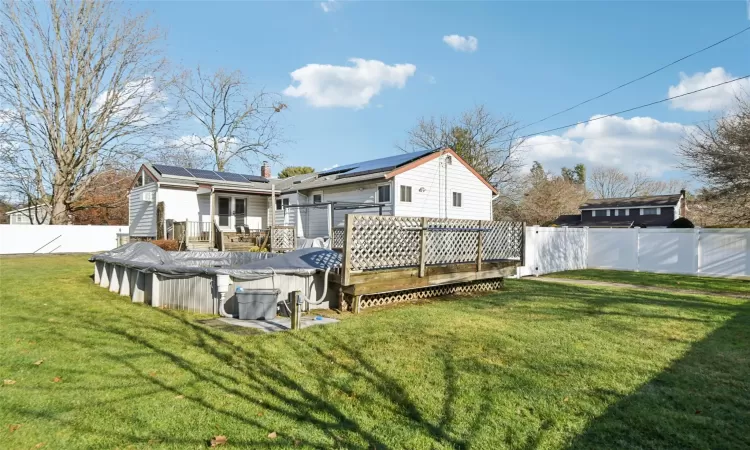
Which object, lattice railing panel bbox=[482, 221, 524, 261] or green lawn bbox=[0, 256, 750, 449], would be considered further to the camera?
lattice railing panel bbox=[482, 221, 524, 261]

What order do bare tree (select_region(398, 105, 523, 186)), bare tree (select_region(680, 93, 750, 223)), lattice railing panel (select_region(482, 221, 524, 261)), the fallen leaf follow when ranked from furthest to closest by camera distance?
bare tree (select_region(398, 105, 523, 186)), bare tree (select_region(680, 93, 750, 223)), lattice railing panel (select_region(482, 221, 524, 261)), the fallen leaf

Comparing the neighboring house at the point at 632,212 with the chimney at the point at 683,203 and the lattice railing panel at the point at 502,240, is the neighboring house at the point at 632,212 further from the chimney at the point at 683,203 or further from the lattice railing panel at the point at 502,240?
the lattice railing panel at the point at 502,240

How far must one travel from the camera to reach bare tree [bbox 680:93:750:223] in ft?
42.2

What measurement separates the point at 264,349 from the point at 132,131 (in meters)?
25.8

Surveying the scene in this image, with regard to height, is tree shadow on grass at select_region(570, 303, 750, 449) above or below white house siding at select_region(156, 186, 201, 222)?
below

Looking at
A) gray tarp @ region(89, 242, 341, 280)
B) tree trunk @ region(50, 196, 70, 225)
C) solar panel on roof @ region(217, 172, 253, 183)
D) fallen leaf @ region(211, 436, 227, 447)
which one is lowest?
fallen leaf @ region(211, 436, 227, 447)

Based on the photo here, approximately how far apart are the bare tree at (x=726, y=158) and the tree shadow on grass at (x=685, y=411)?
1183 centimetres

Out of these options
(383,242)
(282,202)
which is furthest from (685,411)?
(282,202)

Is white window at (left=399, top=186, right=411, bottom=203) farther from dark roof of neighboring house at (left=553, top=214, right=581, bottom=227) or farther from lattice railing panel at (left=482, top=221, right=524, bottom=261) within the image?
dark roof of neighboring house at (left=553, top=214, right=581, bottom=227)

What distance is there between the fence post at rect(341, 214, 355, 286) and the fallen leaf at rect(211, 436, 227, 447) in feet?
14.1

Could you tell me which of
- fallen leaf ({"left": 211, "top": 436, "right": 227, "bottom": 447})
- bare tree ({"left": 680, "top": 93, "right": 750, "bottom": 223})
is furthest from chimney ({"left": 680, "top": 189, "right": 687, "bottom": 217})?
fallen leaf ({"left": 211, "top": 436, "right": 227, "bottom": 447})

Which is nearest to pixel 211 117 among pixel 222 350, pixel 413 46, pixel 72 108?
pixel 72 108

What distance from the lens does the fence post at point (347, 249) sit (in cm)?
688

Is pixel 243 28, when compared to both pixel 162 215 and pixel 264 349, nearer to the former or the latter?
pixel 162 215
